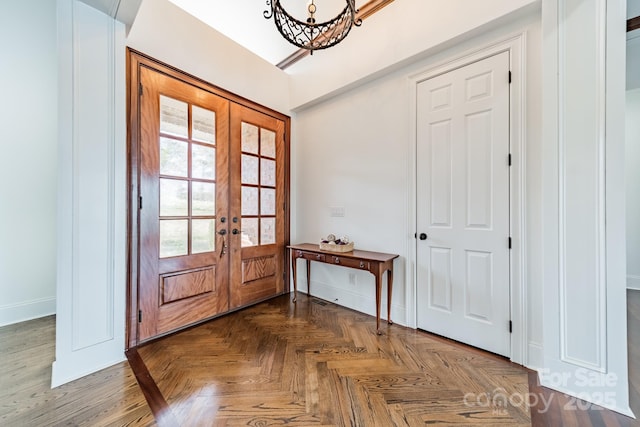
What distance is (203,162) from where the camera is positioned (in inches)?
103

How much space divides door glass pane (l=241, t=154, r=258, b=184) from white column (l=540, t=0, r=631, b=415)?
280 centimetres

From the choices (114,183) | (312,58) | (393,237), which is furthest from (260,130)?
(393,237)

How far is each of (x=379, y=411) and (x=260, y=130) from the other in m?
3.09

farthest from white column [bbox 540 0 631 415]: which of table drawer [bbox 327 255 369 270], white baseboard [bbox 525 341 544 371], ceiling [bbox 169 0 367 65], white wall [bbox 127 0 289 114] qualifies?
white wall [bbox 127 0 289 114]

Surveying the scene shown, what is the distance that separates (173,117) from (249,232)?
1.49 metres

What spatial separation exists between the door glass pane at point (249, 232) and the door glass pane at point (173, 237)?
27.0 inches

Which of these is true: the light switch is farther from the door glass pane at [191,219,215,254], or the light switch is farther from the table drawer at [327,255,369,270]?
the door glass pane at [191,219,215,254]

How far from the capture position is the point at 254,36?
10.9 ft

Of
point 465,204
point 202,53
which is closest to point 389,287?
point 465,204

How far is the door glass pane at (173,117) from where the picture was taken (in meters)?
2.32

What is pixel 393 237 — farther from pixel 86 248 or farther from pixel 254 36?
pixel 254 36

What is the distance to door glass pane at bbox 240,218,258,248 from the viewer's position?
305 centimetres

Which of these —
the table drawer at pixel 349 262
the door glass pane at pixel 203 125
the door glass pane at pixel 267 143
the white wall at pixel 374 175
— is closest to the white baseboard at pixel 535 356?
the white wall at pixel 374 175

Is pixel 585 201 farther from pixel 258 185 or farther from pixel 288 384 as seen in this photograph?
pixel 258 185
